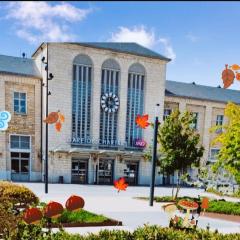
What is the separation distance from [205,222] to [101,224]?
14.6 ft

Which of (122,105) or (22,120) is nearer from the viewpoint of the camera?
(22,120)

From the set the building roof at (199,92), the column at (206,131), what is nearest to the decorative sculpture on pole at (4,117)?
the building roof at (199,92)

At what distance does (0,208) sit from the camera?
5.76m

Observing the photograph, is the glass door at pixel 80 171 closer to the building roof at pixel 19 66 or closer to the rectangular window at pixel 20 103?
the rectangular window at pixel 20 103

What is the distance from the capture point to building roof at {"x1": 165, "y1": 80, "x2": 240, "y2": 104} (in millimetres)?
29312

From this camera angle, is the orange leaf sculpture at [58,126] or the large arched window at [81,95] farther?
the large arched window at [81,95]

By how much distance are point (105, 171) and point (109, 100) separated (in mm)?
6242

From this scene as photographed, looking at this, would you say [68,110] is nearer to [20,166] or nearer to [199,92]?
[20,166]

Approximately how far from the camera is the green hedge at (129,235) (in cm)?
570

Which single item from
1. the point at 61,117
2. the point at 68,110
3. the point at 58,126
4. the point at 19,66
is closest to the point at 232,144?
the point at 61,117

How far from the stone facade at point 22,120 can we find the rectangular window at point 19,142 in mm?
311

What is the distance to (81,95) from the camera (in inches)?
939

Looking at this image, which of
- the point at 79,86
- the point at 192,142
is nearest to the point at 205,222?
the point at 192,142

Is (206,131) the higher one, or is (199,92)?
(199,92)
